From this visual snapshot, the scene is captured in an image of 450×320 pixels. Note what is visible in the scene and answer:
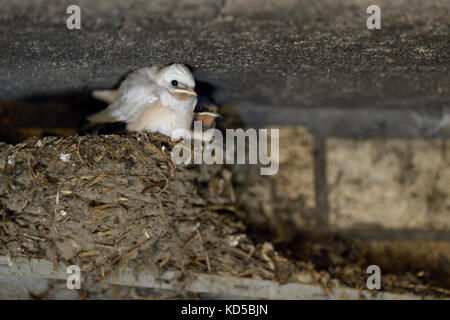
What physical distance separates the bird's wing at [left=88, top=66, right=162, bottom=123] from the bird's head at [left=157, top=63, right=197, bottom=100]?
0.05m

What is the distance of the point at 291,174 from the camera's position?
2.81 meters

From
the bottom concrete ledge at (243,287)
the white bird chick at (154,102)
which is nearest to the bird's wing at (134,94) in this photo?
the white bird chick at (154,102)

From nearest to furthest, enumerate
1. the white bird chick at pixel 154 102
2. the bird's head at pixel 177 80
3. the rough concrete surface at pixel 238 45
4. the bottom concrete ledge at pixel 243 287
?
the rough concrete surface at pixel 238 45
the bird's head at pixel 177 80
the white bird chick at pixel 154 102
the bottom concrete ledge at pixel 243 287

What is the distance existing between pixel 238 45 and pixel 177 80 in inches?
16.7

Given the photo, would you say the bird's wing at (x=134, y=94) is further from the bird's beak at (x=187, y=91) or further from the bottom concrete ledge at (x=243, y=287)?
the bottom concrete ledge at (x=243, y=287)

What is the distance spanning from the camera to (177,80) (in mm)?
2080

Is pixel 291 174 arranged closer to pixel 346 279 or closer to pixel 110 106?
pixel 346 279

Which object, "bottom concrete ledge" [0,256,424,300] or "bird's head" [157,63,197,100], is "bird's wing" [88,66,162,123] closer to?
"bird's head" [157,63,197,100]

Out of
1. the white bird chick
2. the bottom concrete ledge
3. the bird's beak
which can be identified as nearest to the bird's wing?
the white bird chick

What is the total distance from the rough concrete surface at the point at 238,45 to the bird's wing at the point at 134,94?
0.08 metres

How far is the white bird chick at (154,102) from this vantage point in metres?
2.14

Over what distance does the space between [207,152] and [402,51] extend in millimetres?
1103
